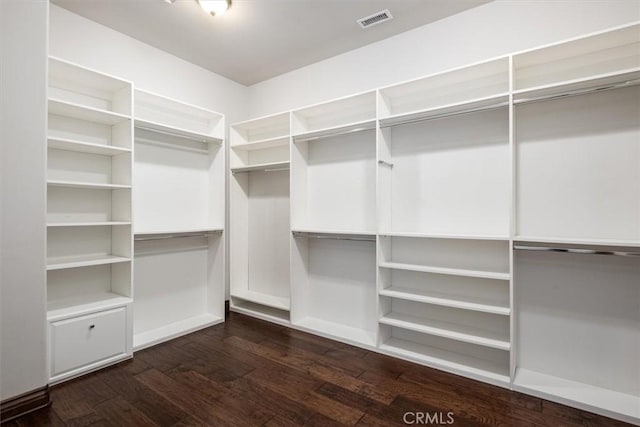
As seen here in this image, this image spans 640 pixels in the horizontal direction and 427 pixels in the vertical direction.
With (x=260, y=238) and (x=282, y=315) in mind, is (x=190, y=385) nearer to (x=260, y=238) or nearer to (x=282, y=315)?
(x=282, y=315)

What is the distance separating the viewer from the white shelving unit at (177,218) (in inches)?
126

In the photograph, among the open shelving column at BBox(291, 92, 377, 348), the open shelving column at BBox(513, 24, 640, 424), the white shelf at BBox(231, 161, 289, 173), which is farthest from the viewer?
the white shelf at BBox(231, 161, 289, 173)

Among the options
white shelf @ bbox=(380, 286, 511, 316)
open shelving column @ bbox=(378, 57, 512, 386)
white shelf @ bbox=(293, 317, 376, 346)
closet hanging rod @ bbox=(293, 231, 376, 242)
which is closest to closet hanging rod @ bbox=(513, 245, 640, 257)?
open shelving column @ bbox=(378, 57, 512, 386)

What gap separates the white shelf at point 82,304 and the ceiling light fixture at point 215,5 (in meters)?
2.51

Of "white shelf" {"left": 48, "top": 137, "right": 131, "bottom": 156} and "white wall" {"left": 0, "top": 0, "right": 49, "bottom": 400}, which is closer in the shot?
"white wall" {"left": 0, "top": 0, "right": 49, "bottom": 400}

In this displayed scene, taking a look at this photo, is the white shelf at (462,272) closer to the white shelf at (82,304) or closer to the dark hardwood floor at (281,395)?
the dark hardwood floor at (281,395)

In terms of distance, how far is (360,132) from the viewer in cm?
325

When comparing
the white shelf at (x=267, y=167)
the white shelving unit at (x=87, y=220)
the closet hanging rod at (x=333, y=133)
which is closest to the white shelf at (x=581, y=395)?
the closet hanging rod at (x=333, y=133)

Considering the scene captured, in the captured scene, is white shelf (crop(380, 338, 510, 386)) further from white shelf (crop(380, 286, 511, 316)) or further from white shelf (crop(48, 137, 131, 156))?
white shelf (crop(48, 137, 131, 156))

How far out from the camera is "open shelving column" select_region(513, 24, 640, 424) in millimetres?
2064

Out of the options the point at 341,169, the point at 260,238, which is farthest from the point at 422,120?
the point at 260,238

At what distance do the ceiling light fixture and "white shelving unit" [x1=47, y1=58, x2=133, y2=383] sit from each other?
3.01 feet

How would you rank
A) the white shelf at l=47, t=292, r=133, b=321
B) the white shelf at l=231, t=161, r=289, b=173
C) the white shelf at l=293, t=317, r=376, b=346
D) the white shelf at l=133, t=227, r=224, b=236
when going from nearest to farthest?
the white shelf at l=47, t=292, r=133, b=321
the white shelf at l=133, t=227, r=224, b=236
the white shelf at l=293, t=317, r=376, b=346
the white shelf at l=231, t=161, r=289, b=173

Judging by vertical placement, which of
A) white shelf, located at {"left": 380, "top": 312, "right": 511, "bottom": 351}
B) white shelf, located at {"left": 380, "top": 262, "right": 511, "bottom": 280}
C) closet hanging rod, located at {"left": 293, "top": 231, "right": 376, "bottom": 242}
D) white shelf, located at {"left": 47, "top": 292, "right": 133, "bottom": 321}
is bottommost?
white shelf, located at {"left": 380, "top": 312, "right": 511, "bottom": 351}
